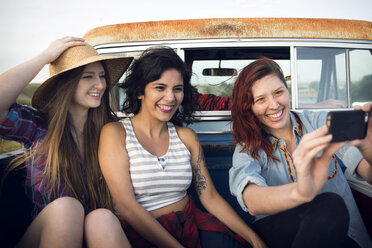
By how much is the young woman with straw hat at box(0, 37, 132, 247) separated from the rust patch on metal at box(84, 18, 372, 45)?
33.6 inches

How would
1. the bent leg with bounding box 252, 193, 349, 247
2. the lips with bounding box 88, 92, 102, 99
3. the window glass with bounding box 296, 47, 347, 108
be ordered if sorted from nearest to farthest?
the bent leg with bounding box 252, 193, 349, 247 < the lips with bounding box 88, 92, 102, 99 < the window glass with bounding box 296, 47, 347, 108

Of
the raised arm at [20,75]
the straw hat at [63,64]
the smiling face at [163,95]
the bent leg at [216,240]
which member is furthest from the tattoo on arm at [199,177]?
the raised arm at [20,75]

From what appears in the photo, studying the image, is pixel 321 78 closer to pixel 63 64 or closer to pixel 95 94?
pixel 95 94

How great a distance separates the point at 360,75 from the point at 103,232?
9.71 feet

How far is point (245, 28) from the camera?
8.34 feet

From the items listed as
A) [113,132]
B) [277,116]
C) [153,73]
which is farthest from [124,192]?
[277,116]

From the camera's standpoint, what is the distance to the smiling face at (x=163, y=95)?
1.75 m

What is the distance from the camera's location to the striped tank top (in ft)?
5.29

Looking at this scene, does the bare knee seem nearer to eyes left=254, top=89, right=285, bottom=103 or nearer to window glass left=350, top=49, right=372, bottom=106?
eyes left=254, top=89, right=285, bottom=103

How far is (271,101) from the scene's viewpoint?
1549 millimetres

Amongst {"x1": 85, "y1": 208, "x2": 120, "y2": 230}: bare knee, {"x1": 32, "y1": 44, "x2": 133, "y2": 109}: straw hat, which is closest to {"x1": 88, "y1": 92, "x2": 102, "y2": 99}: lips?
{"x1": 32, "y1": 44, "x2": 133, "y2": 109}: straw hat

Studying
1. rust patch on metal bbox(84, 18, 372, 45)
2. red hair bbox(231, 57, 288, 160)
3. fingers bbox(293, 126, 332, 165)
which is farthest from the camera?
rust patch on metal bbox(84, 18, 372, 45)

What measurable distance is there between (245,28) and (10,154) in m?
2.29

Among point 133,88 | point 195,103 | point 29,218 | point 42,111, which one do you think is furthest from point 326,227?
point 29,218
